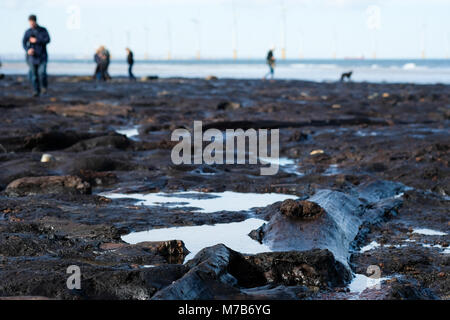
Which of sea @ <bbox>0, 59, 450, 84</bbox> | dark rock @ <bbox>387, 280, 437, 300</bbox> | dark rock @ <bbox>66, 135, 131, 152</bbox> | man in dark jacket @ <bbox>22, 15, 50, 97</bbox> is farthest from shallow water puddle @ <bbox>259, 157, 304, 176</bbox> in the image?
sea @ <bbox>0, 59, 450, 84</bbox>

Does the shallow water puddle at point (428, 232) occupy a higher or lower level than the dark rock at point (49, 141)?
lower

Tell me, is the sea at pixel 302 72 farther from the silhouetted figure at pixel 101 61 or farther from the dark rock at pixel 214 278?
the dark rock at pixel 214 278

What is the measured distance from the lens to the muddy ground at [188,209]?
11.5 ft

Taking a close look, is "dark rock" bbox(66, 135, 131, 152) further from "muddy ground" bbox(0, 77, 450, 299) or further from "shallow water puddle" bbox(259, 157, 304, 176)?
"shallow water puddle" bbox(259, 157, 304, 176)

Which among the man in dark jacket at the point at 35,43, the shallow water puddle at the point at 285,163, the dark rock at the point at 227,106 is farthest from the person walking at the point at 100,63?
the shallow water puddle at the point at 285,163

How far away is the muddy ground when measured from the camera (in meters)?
3.50

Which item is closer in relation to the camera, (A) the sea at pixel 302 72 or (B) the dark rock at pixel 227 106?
(B) the dark rock at pixel 227 106

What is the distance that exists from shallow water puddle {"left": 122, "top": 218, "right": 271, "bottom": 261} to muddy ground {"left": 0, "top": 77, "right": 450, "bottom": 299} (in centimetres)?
14

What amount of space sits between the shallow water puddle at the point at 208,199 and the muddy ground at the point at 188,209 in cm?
19

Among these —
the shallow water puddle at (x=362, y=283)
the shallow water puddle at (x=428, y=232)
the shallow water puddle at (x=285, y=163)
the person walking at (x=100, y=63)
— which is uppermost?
the person walking at (x=100, y=63)

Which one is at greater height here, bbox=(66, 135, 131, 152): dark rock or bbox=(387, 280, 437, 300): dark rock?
bbox=(387, 280, 437, 300): dark rock

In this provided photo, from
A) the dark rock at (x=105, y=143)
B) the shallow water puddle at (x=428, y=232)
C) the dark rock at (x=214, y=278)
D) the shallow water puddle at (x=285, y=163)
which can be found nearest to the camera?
the dark rock at (x=214, y=278)

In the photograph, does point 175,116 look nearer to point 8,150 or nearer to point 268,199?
point 8,150
